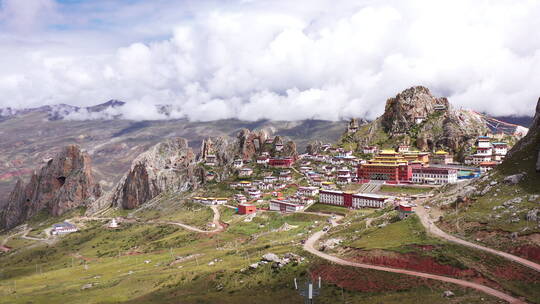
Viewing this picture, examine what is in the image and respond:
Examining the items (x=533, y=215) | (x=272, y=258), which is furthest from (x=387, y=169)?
(x=272, y=258)

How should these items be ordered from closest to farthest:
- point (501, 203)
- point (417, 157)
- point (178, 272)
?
1. point (501, 203)
2. point (178, 272)
3. point (417, 157)

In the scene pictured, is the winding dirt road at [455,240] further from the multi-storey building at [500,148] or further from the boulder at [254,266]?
the multi-storey building at [500,148]

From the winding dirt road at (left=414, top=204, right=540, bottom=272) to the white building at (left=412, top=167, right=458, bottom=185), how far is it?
191ft

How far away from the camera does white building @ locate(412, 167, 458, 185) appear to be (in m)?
160

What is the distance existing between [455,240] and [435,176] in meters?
88.8

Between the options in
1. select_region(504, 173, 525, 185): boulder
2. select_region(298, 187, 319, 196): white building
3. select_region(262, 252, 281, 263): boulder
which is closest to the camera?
select_region(262, 252, 281, 263): boulder

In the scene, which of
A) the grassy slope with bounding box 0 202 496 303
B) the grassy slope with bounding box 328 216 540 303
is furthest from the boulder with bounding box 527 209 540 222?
the grassy slope with bounding box 0 202 496 303

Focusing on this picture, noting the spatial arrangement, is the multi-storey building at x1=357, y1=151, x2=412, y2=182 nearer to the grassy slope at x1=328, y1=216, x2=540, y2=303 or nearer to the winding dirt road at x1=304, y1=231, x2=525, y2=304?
the grassy slope at x1=328, y1=216, x2=540, y2=303

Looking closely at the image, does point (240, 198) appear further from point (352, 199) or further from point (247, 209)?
point (352, 199)

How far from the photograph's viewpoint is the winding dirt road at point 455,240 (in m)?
65.7

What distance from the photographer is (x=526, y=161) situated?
99000mm

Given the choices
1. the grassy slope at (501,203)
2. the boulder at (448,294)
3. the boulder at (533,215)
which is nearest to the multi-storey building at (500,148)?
the grassy slope at (501,203)

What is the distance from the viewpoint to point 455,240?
255ft

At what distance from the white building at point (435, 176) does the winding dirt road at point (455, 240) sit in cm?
5822
